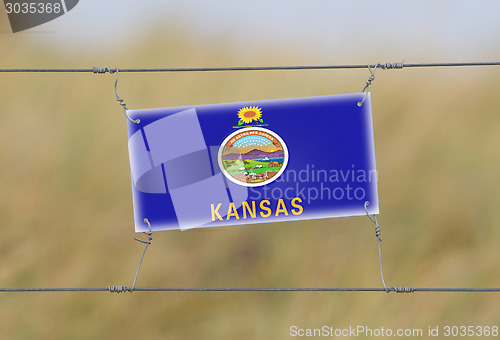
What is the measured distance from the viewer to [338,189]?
1.85m

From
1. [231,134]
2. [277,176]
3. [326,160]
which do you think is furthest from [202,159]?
[326,160]

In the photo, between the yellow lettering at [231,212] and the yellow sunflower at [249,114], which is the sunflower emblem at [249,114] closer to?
the yellow sunflower at [249,114]

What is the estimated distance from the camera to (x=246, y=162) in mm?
1879

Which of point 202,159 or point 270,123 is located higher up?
point 270,123

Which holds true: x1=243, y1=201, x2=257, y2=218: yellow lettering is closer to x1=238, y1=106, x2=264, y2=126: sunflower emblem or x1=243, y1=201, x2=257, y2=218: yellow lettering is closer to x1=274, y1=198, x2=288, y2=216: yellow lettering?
x1=274, y1=198, x2=288, y2=216: yellow lettering

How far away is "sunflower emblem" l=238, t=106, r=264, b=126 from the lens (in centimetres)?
188

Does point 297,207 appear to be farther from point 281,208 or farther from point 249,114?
point 249,114

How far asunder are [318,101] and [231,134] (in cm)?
35

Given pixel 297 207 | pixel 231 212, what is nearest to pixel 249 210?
pixel 231 212

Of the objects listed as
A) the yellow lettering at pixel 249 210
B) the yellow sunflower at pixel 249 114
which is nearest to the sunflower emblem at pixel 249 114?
the yellow sunflower at pixel 249 114

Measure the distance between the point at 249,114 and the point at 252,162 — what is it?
0.18 m

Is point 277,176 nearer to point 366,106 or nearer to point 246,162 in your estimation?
point 246,162

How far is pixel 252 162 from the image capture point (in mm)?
1878

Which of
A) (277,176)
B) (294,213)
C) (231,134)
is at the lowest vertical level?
(294,213)
